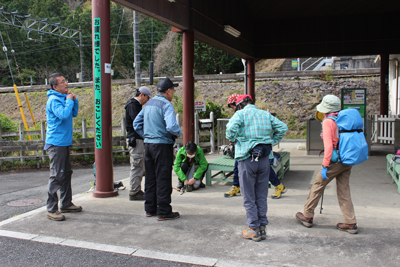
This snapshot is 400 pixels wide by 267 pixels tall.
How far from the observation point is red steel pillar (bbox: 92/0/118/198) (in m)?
5.80

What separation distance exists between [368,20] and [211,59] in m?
25.8

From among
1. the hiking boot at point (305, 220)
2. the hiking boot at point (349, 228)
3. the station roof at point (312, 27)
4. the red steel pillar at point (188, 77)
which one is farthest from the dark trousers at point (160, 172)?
the station roof at point (312, 27)

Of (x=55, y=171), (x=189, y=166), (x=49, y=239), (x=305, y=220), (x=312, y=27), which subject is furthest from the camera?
(x=312, y=27)

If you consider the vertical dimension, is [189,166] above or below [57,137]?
below

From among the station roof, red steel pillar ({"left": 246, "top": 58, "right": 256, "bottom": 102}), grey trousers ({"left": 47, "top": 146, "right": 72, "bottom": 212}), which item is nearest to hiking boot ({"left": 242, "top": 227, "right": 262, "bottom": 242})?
grey trousers ({"left": 47, "top": 146, "right": 72, "bottom": 212})

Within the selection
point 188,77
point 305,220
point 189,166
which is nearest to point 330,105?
point 305,220

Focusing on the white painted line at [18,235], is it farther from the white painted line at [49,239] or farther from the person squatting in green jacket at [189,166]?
the person squatting in green jacket at [189,166]

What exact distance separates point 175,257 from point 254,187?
1215 millimetres

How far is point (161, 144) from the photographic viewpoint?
470 centimetres

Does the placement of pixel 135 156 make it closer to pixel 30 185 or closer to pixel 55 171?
pixel 55 171

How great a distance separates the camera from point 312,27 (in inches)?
490

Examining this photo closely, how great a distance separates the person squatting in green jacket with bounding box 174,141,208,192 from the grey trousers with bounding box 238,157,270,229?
A: 92.7 inches

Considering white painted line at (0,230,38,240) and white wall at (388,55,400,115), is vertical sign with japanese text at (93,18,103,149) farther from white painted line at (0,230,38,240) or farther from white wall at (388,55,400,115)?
white wall at (388,55,400,115)

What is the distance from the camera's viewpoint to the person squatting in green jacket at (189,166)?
20.7ft
